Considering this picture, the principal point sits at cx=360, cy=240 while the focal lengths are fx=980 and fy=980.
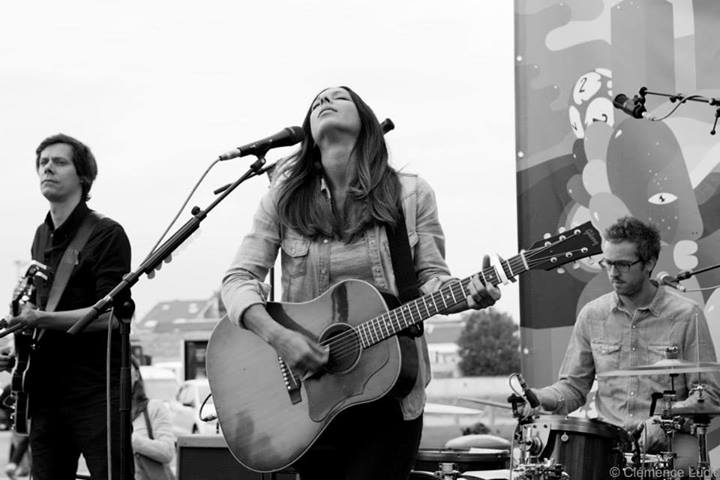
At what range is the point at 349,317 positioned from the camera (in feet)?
10.9

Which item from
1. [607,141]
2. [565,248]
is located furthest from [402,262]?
[607,141]

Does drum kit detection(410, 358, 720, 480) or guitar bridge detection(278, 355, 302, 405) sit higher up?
guitar bridge detection(278, 355, 302, 405)

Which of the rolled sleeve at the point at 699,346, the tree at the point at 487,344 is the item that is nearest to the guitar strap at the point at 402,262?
the rolled sleeve at the point at 699,346

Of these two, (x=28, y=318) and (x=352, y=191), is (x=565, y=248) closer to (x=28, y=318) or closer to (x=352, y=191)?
(x=352, y=191)

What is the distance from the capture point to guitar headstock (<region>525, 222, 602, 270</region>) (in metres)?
3.20

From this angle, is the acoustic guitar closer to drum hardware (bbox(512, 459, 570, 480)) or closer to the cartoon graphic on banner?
drum hardware (bbox(512, 459, 570, 480))

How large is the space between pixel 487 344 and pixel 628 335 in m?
47.9

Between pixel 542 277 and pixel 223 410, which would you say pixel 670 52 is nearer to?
pixel 542 277

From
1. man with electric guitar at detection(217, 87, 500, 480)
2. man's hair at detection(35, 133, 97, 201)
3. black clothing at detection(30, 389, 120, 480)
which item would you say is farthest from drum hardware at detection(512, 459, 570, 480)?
man's hair at detection(35, 133, 97, 201)

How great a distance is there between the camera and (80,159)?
4723mm

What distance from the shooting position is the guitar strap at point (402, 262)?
3301 millimetres

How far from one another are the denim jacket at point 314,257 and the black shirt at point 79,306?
30.3 inches

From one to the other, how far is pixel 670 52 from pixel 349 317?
120 inches

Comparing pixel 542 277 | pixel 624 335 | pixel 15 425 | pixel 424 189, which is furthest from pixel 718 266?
pixel 15 425
